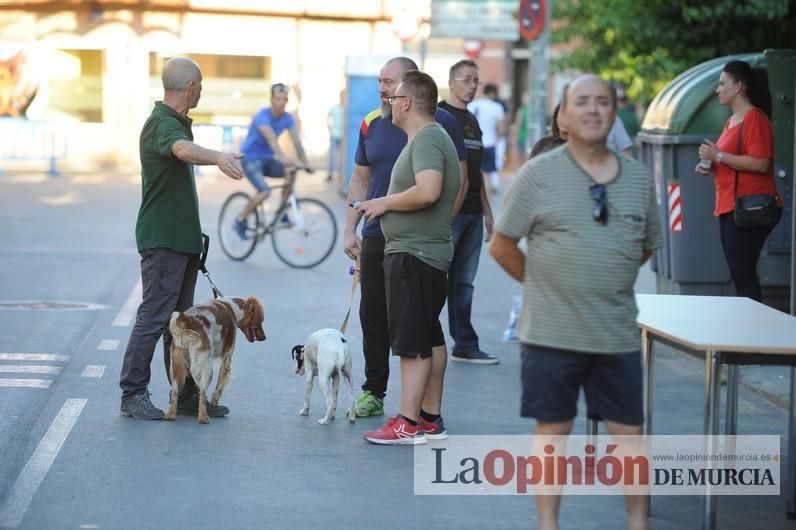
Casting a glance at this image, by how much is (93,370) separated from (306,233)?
247 inches

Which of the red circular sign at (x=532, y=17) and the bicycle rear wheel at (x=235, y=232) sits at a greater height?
the red circular sign at (x=532, y=17)

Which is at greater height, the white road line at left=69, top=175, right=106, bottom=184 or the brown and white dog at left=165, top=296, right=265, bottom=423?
the white road line at left=69, top=175, right=106, bottom=184

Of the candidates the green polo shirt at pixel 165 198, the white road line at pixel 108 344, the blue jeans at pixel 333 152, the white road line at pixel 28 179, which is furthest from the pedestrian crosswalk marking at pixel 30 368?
the blue jeans at pixel 333 152

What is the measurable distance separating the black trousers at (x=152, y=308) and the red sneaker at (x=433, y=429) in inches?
61.3

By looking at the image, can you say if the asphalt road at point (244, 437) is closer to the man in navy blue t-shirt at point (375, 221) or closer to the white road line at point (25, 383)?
the white road line at point (25, 383)

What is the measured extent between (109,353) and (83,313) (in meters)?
1.89

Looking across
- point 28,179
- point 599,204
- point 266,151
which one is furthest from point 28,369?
point 28,179

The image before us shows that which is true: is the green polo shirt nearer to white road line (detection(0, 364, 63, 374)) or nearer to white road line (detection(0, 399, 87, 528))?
white road line (detection(0, 399, 87, 528))

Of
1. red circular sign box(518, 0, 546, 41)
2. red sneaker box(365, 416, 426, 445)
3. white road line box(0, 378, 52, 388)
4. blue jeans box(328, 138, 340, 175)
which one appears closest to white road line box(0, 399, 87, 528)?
white road line box(0, 378, 52, 388)

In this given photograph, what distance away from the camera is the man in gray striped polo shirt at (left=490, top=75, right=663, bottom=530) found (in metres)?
4.92

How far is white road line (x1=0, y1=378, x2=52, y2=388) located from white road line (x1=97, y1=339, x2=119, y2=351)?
1.23 m

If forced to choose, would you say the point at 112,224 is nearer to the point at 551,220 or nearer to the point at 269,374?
the point at 269,374

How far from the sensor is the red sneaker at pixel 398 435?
711 cm

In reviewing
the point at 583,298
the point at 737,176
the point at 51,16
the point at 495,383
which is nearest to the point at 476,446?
the point at 495,383
